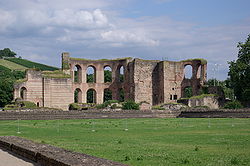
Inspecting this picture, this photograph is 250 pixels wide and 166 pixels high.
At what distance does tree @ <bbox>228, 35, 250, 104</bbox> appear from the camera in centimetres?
5271

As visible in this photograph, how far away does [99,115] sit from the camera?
143 ft

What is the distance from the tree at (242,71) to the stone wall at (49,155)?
42.6 m

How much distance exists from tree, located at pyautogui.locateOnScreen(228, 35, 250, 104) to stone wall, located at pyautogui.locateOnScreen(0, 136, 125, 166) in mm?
42608

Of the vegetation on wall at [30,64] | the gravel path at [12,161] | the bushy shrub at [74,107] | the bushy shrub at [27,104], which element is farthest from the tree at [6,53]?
the gravel path at [12,161]

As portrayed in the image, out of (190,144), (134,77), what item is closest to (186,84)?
(134,77)

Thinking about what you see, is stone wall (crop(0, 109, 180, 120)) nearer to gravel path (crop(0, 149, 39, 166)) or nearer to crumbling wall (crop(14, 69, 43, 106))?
crumbling wall (crop(14, 69, 43, 106))

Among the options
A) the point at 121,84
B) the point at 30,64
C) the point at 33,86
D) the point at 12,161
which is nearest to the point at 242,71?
the point at 121,84

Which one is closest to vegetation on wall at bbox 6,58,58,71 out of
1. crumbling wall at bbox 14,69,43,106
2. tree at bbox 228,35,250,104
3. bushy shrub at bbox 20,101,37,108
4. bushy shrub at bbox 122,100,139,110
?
crumbling wall at bbox 14,69,43,106

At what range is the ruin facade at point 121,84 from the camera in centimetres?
5628

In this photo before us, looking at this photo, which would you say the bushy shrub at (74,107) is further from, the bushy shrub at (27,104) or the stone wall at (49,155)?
the stone wall at (49,155)

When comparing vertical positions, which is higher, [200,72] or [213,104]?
[200,72]

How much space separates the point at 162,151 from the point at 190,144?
8.35 ft

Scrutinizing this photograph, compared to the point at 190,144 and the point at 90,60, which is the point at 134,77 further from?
the point at 190,144

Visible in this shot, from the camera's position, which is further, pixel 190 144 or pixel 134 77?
pixel 134 77
